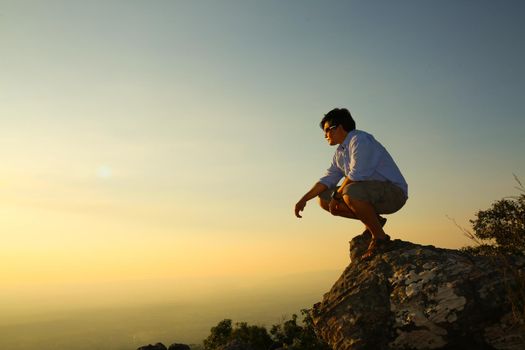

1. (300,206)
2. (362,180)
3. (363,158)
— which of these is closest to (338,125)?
(363,158)

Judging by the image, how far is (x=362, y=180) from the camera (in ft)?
19.2

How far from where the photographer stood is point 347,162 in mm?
6332

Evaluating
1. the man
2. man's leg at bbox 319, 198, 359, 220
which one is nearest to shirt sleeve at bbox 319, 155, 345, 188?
the man

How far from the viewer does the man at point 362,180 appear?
586 cm

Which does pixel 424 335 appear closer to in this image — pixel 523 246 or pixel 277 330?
pixel 523 246

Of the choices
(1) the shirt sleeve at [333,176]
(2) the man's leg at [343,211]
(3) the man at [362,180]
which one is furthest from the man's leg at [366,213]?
(1) the shirt sleeve at [333,176]

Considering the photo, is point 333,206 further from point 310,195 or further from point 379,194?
point 379,194

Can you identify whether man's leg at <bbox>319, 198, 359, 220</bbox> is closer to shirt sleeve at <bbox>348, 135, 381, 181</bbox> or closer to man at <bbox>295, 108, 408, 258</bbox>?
man at <bbox>295, 108, 408, 258</bbox>

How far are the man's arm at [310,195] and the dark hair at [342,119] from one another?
3.67 feet

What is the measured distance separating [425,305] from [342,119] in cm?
320

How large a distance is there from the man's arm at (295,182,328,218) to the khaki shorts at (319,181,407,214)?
0.76 metres

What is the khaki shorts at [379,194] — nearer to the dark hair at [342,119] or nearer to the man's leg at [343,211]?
the man's leg at [343,211]

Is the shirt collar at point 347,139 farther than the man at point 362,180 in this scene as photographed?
Yes

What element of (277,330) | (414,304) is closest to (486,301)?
(414,304)
